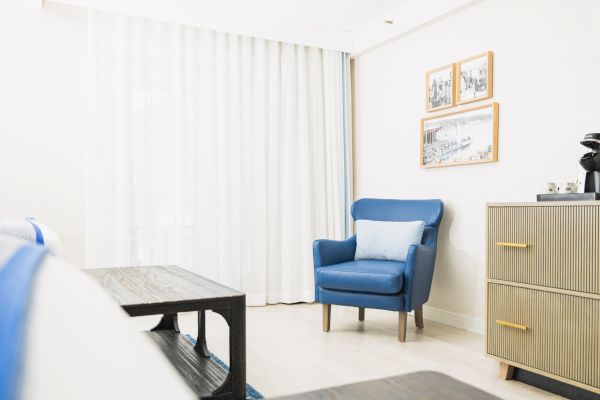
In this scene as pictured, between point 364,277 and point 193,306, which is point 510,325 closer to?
point 364,277

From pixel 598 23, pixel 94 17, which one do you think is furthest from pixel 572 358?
pixel 94 17

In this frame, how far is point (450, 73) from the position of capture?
3.65 metres

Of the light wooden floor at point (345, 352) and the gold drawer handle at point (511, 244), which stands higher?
the gold drawer handle at point (511, 244)

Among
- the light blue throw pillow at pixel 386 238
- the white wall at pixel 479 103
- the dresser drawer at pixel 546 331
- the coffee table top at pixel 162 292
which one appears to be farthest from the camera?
the light blue throw pillow at pixel 386 238

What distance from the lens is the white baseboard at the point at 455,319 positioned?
3.41 m

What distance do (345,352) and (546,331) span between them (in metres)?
1.12

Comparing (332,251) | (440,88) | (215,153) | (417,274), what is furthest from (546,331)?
(215,153)

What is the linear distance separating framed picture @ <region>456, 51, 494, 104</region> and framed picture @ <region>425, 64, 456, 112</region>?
0.07m

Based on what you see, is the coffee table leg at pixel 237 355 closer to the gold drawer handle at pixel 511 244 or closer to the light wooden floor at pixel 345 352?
the light wooden floor at pixel 345 352

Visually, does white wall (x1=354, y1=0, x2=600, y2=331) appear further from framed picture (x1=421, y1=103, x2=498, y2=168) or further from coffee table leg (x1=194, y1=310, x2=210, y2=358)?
coffee table leg (x1=194, y1=310, x2=210, y2=358)

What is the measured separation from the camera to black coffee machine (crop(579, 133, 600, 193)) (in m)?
2.36

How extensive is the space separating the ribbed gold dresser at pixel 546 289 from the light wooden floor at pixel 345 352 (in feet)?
0.62

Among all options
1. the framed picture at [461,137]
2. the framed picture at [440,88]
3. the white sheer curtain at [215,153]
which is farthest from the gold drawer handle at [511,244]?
the white sheer curtain at [215,153]

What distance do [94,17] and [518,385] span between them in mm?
3666
